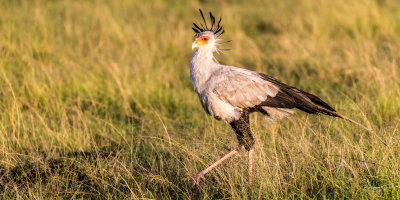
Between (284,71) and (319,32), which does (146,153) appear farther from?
(319,32)

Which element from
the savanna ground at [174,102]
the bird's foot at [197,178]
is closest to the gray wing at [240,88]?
the savanna ground at [174,102]

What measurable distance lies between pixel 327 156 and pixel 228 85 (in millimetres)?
955

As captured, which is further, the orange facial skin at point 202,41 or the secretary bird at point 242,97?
the orange facial skin at point 202,41

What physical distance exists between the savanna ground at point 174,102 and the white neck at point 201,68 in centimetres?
56

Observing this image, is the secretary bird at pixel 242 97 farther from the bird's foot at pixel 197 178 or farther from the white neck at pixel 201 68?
the bird's foot at pixel 197 178

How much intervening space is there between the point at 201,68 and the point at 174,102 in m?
1.81

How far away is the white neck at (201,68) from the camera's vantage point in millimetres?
3887

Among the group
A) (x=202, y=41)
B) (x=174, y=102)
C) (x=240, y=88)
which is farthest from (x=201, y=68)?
(x=174, y=102)

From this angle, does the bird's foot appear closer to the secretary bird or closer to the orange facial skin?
the secretary bird

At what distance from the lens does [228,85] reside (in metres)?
3.79

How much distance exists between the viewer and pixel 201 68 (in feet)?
12.9

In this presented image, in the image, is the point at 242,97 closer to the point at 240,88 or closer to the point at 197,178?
the point at 240,88

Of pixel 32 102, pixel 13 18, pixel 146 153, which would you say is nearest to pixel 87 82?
pixel 32 102

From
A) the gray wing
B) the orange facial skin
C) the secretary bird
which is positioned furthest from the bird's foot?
the orange facial skin
